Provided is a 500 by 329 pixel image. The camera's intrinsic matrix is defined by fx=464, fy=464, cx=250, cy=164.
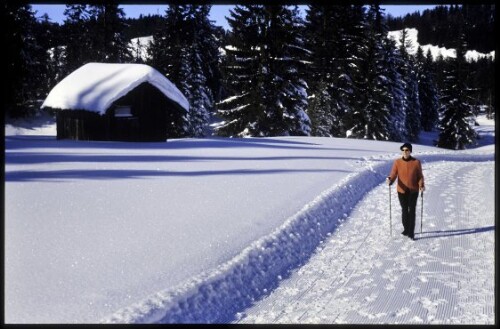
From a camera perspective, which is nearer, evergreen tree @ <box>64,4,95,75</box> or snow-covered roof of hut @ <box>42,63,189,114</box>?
snow-covered roof of hut @ <box>42,63,189,114</box>

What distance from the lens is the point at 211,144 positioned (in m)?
24.9

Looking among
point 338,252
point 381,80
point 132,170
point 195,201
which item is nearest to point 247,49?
point 381,80

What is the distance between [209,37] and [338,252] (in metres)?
50.6

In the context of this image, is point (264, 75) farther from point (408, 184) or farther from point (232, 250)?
point (232, 250)

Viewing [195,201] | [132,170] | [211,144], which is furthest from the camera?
[211,144]

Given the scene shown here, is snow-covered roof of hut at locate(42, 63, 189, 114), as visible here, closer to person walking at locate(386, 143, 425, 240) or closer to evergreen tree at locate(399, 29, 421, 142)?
person walking at locate(386, 143, 425, 240)

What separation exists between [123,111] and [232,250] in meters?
19.7

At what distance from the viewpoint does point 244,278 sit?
6.54 meters

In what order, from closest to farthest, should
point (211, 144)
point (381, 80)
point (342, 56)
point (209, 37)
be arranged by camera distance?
1. point (211, 144)
2. point (381, 80)
3. point (342, 56)
4. point (209, 37)

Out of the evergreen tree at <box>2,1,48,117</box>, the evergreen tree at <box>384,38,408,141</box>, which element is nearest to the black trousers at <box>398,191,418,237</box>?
the evergreen tree at <box>2,1,48,117</box>

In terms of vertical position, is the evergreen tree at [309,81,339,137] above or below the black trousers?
above

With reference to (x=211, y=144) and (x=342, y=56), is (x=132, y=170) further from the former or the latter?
(x=342, y=56)

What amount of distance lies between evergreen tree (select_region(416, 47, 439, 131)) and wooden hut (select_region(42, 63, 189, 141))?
55005 millimetres

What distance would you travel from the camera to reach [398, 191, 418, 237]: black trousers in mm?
8906
